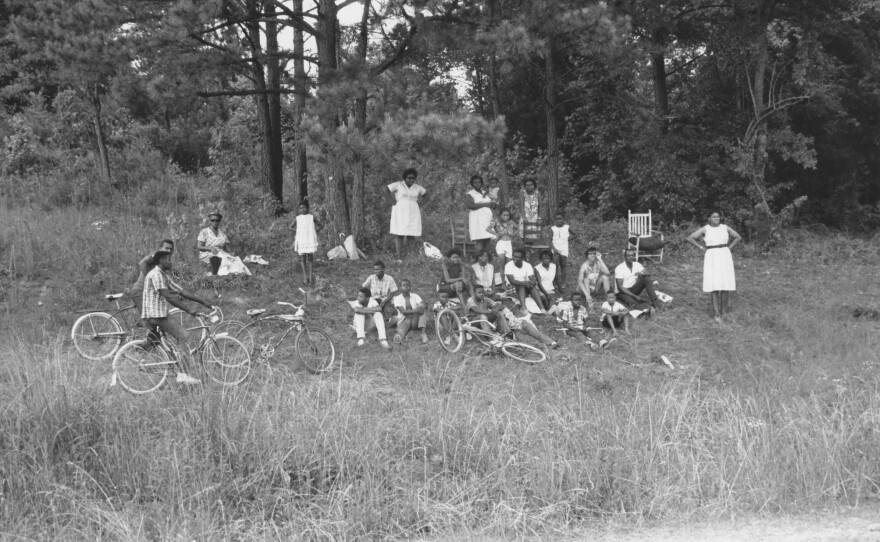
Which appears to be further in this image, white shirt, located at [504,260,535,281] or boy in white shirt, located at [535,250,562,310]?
boy in white shirt, located at [535,250,562,310]

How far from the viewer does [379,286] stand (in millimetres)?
11148

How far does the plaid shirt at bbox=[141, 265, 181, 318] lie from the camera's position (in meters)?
8.47

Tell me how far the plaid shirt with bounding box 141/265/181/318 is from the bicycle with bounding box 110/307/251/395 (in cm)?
26

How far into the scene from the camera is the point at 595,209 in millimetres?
22531

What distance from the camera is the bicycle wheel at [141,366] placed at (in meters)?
7.99

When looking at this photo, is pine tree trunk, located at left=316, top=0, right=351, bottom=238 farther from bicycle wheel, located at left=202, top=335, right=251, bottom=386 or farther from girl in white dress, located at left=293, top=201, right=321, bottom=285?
bicycle wheel, located at left=202, top=335, right=251, bottom=386

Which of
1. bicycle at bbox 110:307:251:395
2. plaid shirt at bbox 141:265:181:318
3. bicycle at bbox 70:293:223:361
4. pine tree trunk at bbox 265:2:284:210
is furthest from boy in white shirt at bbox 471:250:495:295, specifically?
pine tree trunk at bbox 265:2:284:210

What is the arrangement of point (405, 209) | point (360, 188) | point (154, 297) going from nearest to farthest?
1. point (154, 297)
2. point (405, 209)
3. point (360, 188)

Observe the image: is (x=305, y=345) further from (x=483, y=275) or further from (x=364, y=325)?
(x=483, y=275)

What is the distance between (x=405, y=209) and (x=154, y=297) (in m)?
5.82

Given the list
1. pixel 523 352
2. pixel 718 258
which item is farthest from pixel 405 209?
pixel 718 258

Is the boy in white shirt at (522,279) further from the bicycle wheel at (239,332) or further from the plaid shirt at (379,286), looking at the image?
the bicycle wheel at (239,332)

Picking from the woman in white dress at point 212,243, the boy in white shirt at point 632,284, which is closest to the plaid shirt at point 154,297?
the woman in white dress at point 212,243

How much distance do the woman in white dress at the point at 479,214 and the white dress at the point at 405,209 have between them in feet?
2.86
